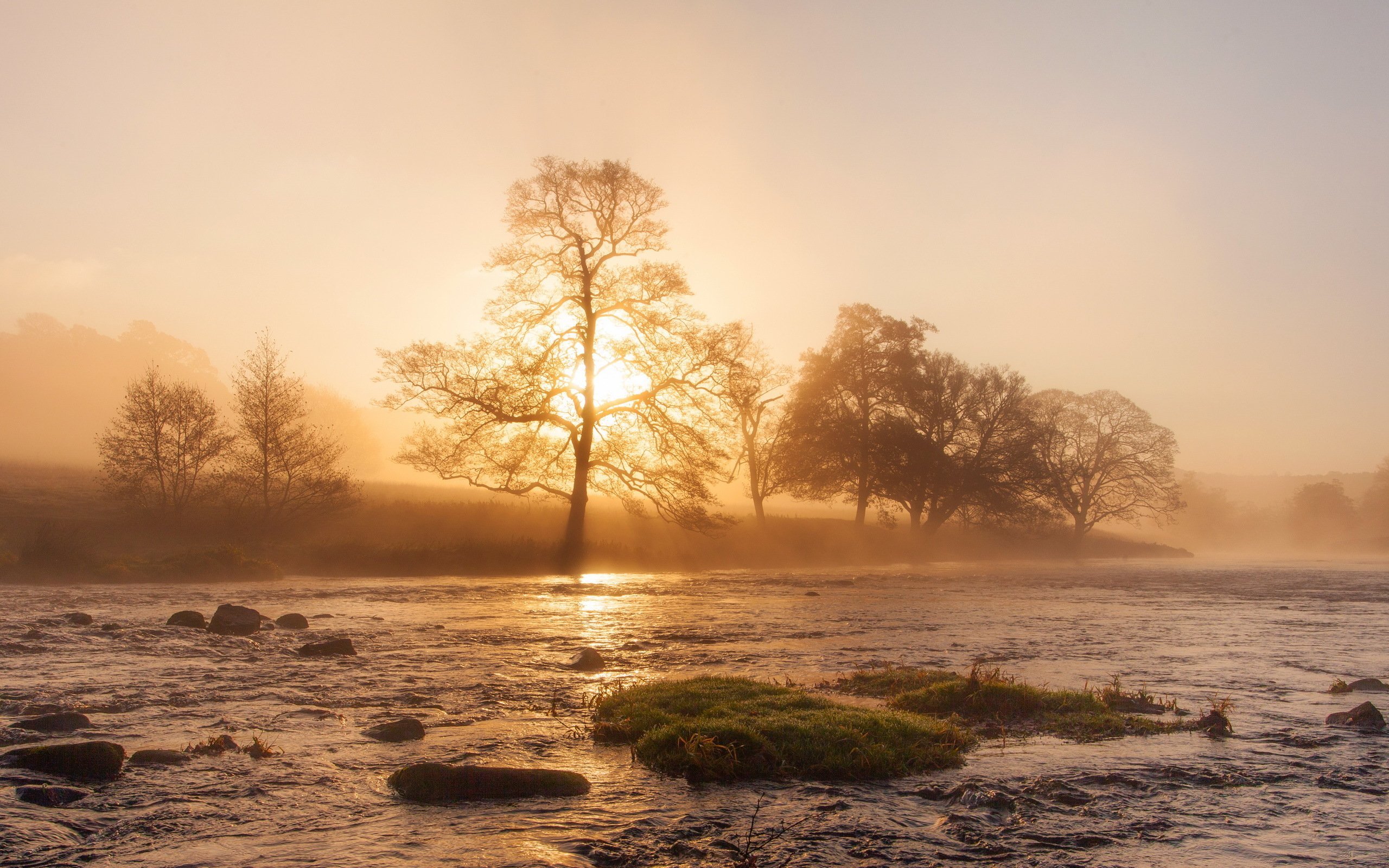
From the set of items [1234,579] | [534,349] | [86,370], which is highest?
[86,370]

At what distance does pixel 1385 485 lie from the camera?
99500 mm

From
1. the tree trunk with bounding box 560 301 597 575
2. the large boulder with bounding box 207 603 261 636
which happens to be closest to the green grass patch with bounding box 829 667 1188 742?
the large boulder with bounding box 207 603 261 636

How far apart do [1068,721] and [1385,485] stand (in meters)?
122

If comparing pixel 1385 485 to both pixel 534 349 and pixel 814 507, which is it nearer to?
pixel 814 507

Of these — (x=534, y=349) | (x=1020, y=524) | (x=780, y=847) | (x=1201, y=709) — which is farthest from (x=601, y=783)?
(x=1020, y=524)

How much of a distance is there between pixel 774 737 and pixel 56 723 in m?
6.99

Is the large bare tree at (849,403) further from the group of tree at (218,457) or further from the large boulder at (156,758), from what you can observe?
the large boulder at (156,758)

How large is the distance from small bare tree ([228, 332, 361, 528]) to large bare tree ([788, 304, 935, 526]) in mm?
25986

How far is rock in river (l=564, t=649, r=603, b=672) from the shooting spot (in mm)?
12094

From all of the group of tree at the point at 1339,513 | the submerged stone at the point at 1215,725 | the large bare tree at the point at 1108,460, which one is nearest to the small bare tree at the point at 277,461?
the submerged stone at the point at 1215,725

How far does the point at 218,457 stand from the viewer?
32.2 meters

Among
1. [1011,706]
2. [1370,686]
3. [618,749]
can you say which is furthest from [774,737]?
[1370,686]

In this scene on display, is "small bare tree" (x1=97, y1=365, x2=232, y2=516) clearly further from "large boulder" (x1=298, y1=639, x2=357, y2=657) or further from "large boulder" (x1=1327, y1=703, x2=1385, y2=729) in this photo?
"large boulder" (x1=1327, y1=703, x2=1385, y2=729)

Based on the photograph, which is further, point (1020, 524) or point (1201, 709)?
point (1020, 524)
